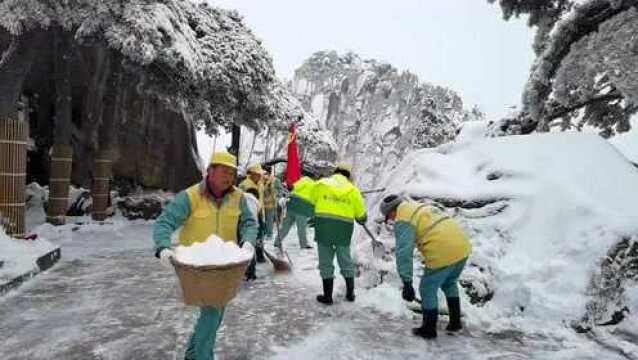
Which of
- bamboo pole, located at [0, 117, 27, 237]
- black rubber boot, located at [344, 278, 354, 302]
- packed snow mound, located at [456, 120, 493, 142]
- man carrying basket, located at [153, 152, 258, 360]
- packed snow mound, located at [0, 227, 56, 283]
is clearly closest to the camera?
man carrying basket, located at [153, 152, 258, 360]

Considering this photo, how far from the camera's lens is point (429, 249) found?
16.3ft

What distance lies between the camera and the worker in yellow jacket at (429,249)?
16.2 ft

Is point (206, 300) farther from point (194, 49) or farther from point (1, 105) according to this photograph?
point (194, 49)

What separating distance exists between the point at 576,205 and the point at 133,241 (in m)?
8.68

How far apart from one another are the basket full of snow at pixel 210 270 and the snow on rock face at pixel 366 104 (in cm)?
3761

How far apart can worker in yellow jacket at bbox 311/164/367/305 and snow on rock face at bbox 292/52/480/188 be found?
3452cm

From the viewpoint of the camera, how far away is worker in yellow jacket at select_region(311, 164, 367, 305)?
20.6 feet

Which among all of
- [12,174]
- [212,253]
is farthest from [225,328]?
[12,174]

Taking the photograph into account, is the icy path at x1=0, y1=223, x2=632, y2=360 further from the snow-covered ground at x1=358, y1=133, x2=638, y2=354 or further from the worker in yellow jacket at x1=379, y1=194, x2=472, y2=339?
the snow-covered ground at x1=358, y1=133, x2=638, y2=354

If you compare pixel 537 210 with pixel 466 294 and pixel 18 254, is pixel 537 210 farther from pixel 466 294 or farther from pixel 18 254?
pixel 18 254

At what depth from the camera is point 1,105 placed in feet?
28.7

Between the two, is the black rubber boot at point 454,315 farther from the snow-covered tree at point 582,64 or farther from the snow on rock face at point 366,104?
the snow on rock face at point 366,104

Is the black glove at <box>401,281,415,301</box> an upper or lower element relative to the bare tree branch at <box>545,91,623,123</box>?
lower

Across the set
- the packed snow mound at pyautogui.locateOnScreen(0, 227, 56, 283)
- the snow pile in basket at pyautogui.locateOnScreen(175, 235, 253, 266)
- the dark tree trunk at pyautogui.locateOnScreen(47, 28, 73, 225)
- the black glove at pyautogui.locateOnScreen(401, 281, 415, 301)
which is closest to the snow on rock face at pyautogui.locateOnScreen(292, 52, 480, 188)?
the dark tree trunk at pyautogui.locateOnScreen(47, 28, 73, 225)
